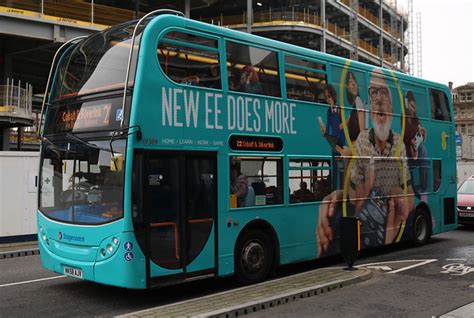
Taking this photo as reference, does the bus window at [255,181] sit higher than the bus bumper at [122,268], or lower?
higher

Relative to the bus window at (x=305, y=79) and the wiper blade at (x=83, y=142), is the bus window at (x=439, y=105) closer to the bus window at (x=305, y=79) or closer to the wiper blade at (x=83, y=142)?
the bus window at (x=305, y=79)

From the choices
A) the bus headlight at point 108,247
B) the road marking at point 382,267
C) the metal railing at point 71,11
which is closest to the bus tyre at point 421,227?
the road marking at point 382,267

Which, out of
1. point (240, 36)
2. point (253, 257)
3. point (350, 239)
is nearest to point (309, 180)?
point (350, 239)

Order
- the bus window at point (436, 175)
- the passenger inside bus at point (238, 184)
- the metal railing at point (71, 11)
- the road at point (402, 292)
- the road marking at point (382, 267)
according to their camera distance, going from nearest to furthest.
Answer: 1. the road at point (402, 292)
2. the passenger inside bus at point (238, 184)
3. the road marking at point (382, 267)
4. the bus window at point (436, 175)
5. the metal railing at point (71, 11)

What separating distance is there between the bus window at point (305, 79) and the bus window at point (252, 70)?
34 cm

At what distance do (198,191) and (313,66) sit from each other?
3.82 metres

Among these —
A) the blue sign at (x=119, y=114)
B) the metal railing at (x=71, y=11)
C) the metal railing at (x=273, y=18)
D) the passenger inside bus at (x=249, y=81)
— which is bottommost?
the blue sign at (x=119, y=114)

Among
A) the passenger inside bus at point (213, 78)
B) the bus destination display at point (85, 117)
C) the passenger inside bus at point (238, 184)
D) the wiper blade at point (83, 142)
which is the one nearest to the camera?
the wiper blade at point (83, 142)

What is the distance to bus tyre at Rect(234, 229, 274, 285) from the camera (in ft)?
26.3

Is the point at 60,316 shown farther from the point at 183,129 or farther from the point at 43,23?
the point at 43,23

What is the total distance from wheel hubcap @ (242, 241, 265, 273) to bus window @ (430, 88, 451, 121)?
7396 mm

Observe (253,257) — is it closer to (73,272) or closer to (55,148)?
(73,272)

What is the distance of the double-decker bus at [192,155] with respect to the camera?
6695 millimetres

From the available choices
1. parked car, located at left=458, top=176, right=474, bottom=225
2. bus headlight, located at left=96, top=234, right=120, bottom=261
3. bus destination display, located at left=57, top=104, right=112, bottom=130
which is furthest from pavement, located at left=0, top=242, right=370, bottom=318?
parked car, located at left=458, top=176, right=474, bottom=225
